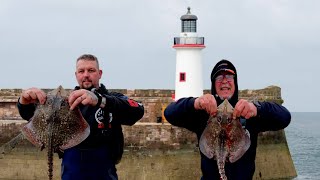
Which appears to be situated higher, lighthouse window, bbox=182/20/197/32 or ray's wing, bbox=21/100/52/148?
lighthouse window, bbox=182/20/197/32

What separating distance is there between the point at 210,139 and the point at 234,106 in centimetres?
39

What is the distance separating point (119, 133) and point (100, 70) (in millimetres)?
591

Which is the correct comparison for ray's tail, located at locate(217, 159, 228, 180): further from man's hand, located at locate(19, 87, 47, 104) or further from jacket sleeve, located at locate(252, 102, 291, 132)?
man's hand, located at locate(19, 87, 47, 104)

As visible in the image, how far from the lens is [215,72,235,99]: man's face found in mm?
5469

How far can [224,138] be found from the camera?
505 centimetres

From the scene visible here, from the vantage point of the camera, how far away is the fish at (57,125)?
5.23 metres

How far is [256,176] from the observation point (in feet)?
96.8

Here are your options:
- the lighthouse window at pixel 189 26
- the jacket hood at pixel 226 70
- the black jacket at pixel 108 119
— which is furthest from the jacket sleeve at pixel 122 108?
the lighthouse window at pixel 189 26

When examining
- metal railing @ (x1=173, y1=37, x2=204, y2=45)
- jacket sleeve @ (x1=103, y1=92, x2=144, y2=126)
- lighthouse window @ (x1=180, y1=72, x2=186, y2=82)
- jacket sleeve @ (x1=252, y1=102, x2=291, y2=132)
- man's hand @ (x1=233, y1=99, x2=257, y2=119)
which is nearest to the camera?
man's hand @ (x1=233, y1=99, x2=257, y2=119)

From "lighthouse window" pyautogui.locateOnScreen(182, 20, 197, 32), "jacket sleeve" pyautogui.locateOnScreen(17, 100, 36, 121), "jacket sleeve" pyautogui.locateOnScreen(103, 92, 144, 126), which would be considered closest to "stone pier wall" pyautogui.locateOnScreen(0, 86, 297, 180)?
"lighthouse window" pyautogui.locateOnScreen(182, 20, 197, 32)

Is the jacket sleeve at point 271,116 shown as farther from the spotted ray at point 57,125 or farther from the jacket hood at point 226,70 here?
the spotted ray at point 57,125

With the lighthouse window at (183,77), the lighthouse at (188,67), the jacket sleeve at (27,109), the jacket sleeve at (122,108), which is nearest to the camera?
the jacket sleeve at (27,109)

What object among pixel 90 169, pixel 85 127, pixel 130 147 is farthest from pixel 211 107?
pixel 130 147

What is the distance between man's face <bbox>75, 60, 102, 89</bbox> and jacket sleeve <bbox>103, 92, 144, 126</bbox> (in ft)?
0.64
